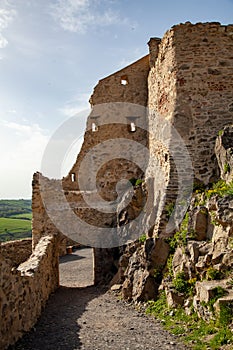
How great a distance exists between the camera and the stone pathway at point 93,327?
22.2ft

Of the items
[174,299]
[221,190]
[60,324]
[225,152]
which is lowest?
[60,324]

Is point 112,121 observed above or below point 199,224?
above

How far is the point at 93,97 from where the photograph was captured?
17719 millimetres

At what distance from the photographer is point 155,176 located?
1291 centimetres

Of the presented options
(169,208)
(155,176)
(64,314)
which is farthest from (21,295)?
(155,176)

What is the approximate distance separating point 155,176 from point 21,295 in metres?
7.02

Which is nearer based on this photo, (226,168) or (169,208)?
(226,168)

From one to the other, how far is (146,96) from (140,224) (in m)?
7.28

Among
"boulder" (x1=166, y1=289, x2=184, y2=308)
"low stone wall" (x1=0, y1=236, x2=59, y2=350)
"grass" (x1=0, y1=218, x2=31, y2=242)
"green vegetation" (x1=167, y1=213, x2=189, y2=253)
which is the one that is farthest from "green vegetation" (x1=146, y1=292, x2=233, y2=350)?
"grass" (x1=0, y1=218, x2=31, y2=242)

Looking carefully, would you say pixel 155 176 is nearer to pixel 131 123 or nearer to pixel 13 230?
pixel 131 123

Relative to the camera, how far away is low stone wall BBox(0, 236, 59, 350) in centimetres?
629

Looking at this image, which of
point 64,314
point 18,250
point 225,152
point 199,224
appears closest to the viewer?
point 199,224

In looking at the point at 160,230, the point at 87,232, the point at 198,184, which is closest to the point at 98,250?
the point at 87,232

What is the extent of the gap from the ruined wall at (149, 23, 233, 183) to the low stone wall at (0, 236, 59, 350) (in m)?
6.03
